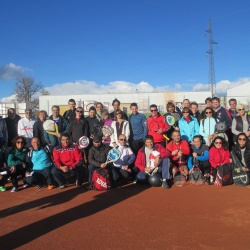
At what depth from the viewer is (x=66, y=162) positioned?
21.5ft

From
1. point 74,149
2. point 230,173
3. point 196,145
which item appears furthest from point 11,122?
point 230,173

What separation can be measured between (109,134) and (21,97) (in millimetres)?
53036

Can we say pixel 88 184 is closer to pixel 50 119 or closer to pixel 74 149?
pixel 74 149

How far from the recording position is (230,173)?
614cm

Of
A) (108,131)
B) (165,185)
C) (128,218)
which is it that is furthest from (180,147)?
(128,218)

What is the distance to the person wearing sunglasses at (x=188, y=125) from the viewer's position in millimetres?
7000

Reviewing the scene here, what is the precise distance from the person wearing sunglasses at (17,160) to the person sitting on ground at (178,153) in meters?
3.61

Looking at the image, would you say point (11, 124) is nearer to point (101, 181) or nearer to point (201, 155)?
point (101, 181)

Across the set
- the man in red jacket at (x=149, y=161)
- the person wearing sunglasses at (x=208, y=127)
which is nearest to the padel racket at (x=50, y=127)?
the man in red jacket at (x=149, y=161)

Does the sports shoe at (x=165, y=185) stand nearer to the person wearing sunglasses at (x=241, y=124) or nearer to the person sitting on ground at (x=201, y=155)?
the person sitting on ground at (x=201, y=155)

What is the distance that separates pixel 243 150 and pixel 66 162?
14.0ft

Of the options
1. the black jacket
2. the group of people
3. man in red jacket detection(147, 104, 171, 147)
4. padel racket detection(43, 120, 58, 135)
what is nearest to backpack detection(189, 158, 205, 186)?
the group of people

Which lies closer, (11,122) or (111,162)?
(111,162)

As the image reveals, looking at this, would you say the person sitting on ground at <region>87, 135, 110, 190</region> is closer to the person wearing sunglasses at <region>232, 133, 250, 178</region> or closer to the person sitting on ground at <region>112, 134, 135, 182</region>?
the person sitting on ground at <region>112, 134, 135, 182</region>
